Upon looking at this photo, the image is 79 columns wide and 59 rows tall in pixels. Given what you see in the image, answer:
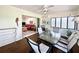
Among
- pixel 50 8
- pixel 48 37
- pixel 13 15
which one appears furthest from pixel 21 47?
pixel 50 8

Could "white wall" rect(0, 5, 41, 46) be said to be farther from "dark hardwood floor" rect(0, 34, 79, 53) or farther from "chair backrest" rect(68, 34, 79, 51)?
"chair backrest" rect(68, 34, 79, 51)

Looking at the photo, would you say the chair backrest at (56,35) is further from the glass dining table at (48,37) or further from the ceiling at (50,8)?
the ceiling at (50,8)

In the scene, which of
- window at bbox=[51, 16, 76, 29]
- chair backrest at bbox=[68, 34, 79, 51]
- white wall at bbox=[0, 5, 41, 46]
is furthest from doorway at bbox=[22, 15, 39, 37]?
chair backrest at bbox=[68, 34, 79, 51]

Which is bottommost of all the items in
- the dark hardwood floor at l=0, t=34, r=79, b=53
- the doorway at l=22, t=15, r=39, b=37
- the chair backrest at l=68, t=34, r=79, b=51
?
the dark hardwood floor at l=0, t=34, r=79, b=53

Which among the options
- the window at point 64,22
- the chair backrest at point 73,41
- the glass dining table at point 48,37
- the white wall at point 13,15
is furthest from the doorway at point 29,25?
the chair backrest at point 73,41

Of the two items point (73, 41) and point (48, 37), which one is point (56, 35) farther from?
point (73, 41)

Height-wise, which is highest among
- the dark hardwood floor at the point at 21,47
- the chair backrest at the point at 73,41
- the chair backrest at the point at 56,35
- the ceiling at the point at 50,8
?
the ceiling at the point at 50,8

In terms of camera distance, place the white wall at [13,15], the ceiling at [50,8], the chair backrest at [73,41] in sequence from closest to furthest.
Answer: the ceiling at [50,8], the chair backrest at [73,41], the white wall at [13,15]

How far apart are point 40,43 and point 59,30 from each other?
17.0 inches

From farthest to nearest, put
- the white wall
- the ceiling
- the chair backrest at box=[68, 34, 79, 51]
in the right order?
1. the white wall
2. the chair backrest at box=[68, 34, 79, 51]
3. the ceiling

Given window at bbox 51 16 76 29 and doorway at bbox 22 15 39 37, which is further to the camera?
doorway at bbox 22 15 39 37

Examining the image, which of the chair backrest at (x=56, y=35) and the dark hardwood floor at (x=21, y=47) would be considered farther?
the chair backrest at (x=56, y=35)
